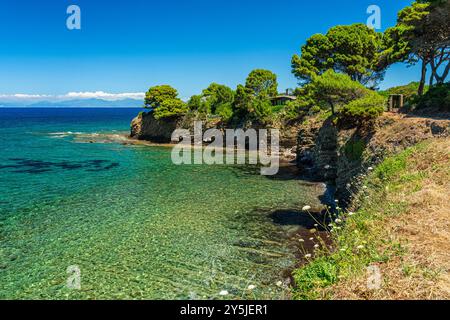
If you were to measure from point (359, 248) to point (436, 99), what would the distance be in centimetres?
2517

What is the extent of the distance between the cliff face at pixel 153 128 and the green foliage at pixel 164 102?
213 cm

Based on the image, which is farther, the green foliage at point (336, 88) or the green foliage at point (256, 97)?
the green foliage at point (256, 97)

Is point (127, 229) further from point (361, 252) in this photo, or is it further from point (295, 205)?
point (361, 252)

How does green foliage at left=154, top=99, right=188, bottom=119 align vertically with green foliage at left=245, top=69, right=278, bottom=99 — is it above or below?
below

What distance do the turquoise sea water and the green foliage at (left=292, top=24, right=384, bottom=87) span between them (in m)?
26.6

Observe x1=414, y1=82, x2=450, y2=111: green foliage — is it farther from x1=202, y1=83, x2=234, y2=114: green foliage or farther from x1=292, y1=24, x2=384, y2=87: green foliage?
x1=202, y1=83, x2=234, y2=114: green foliage

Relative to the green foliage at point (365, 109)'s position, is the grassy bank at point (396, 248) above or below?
below

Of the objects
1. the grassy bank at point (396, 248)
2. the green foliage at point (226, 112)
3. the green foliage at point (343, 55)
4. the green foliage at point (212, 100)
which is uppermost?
the green foliage at point (343, 55)

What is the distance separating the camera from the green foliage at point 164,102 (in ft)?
244

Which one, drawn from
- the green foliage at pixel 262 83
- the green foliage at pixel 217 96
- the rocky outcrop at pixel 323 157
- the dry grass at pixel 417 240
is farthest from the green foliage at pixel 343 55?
the dry grass at pixel 417 240

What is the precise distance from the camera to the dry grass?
767 centimetres

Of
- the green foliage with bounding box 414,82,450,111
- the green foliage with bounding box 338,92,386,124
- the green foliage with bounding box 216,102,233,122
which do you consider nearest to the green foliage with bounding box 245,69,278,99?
the green foliage with bounding box 216,102,233,122

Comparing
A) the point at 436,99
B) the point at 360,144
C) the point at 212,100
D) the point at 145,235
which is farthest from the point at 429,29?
the point at 212,100

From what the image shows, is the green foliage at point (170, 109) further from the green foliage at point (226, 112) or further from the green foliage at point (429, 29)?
the green foliage at point (429, 29)
